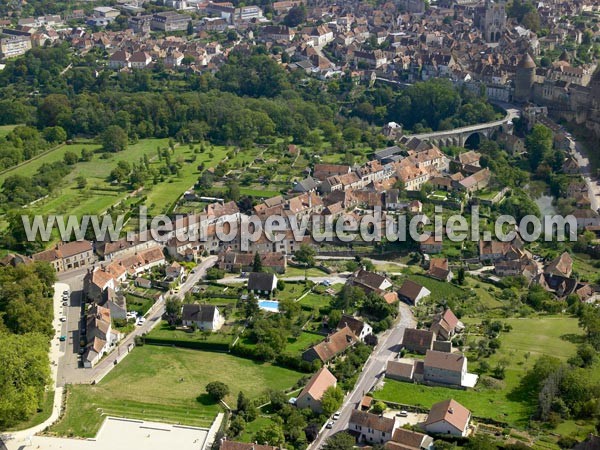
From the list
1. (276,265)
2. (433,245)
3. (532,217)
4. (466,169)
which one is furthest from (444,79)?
(276,265)

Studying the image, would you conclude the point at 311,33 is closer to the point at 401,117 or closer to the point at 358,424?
the point at 401,117

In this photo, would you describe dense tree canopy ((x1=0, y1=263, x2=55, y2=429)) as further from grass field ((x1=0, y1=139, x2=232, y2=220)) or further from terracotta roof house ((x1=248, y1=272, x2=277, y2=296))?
grass field ((x1=0, y1=139, x2=232, y2=220))

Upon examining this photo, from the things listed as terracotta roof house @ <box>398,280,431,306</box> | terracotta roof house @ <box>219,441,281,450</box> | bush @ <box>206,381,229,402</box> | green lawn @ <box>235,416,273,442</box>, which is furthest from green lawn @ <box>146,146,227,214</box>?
terracotta roof house @ <box>219,441,281,450</box>

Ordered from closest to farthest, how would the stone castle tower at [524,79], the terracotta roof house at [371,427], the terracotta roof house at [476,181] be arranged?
the terracotta roof house at [371,427]
the terracotta roof house at [476,181]
the stone castle tower at [524,79]

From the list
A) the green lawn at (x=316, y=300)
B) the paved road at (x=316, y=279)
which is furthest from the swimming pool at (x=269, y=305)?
the paved road at (x=316, y=279)

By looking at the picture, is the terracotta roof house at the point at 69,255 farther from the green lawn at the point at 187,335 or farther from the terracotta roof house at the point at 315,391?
the terracotta roof house at the point at 315,391
